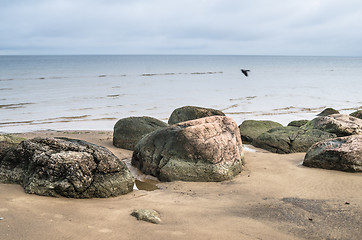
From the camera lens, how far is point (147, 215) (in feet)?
14.4

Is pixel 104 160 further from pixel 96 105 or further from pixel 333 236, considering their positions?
pixel 96 105

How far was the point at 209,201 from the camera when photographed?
5.59 m

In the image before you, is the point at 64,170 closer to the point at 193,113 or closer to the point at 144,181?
the point at 144,181

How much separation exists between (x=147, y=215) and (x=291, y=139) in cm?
704

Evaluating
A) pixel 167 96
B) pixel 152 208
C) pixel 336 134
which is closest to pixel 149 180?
pixel 152 208

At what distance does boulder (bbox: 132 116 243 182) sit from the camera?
7289 millimetres

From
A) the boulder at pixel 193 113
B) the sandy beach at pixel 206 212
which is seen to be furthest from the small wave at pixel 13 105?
the sandy beach at pixel 206 212

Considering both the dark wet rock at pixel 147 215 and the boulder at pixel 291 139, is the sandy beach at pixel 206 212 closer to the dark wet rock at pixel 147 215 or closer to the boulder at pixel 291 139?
the dark wet rock at pixel 147 215

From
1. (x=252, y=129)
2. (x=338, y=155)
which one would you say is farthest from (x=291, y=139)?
(x=338, y=155)

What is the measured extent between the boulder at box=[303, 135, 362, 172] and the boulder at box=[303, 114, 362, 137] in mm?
2569

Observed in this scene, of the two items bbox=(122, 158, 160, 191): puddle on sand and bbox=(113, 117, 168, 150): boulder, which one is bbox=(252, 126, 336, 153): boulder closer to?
bbox=(113, 117, 168, 150): boulder

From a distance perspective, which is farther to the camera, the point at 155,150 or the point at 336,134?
the point at 336,134

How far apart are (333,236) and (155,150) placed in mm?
4543

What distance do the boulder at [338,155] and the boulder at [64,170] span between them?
14.8 ft
